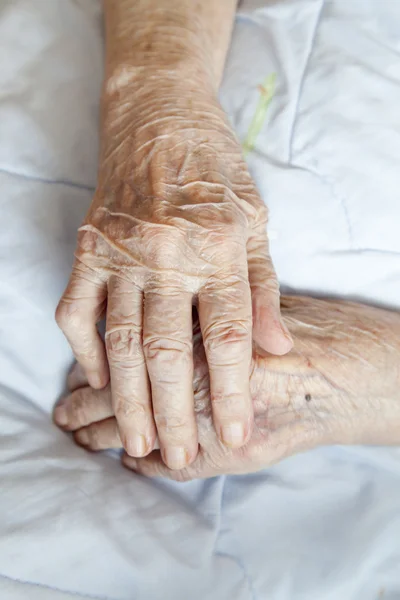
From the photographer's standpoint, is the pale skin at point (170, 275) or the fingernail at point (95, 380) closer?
the pale skin at point (170, 275)

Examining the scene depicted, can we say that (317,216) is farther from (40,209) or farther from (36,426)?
(36,426)

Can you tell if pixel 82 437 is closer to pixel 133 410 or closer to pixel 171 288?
pixel 133 410

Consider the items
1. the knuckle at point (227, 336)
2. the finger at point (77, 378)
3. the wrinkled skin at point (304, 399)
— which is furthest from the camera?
the finger at point (77, 378)

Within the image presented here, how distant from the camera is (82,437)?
923 mm

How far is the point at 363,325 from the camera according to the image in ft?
3.02

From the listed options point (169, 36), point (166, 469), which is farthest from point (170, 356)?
point (169, 36)

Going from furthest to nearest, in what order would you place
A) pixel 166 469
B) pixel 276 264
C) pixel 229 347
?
pixel 276 264 → pixel 166 469 → pixel 229 347

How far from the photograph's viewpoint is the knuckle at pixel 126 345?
75cm

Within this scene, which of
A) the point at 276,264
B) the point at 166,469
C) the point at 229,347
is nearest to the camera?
the point at 229,347

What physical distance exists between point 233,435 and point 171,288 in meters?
0.23

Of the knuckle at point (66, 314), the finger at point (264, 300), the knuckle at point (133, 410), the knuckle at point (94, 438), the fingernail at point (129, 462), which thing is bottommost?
the fingernail at point (129, 462)

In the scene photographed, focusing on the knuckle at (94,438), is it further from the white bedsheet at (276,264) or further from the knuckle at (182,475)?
the knuckle at (182,475)

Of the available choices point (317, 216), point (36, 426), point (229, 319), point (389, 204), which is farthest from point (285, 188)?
point (36, 426)

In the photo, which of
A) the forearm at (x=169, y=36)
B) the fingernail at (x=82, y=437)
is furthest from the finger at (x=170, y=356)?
the forearm at (x=169, y=36)
